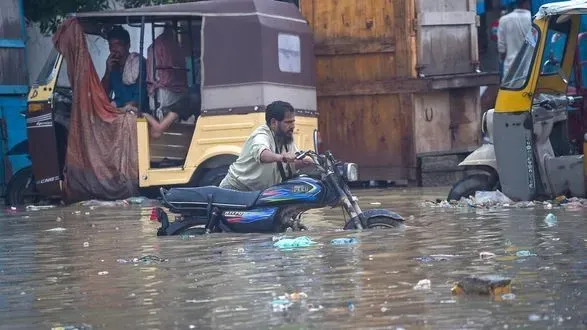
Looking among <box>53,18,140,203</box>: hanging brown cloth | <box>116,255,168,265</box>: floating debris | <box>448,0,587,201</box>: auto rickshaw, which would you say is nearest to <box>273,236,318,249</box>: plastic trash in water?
<box>116,255,168,265</box>: floating debris

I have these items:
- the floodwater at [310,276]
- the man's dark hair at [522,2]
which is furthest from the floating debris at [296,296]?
the man's dark hair at [522,2]

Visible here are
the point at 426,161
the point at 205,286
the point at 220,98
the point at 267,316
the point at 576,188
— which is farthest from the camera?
the point at 426,161

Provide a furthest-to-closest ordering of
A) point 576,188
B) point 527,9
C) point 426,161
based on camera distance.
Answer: point 527,9 → point 426,161 → point 576,188

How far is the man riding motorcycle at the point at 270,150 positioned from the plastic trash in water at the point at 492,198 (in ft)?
10.1

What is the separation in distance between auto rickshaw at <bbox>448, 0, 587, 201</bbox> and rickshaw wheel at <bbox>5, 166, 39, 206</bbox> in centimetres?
605

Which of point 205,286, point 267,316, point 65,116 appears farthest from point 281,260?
point 65,116

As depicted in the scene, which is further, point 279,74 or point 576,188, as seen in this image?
point 279,74

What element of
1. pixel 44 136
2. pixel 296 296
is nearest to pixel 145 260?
pixel 296 296

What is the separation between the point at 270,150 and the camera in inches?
443

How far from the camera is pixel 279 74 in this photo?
1658cm

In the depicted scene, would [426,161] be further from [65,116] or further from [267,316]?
[267,316]

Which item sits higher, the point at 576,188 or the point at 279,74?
the point at 279,74

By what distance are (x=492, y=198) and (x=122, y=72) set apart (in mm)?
5434

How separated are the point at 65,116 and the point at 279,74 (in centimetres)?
286
